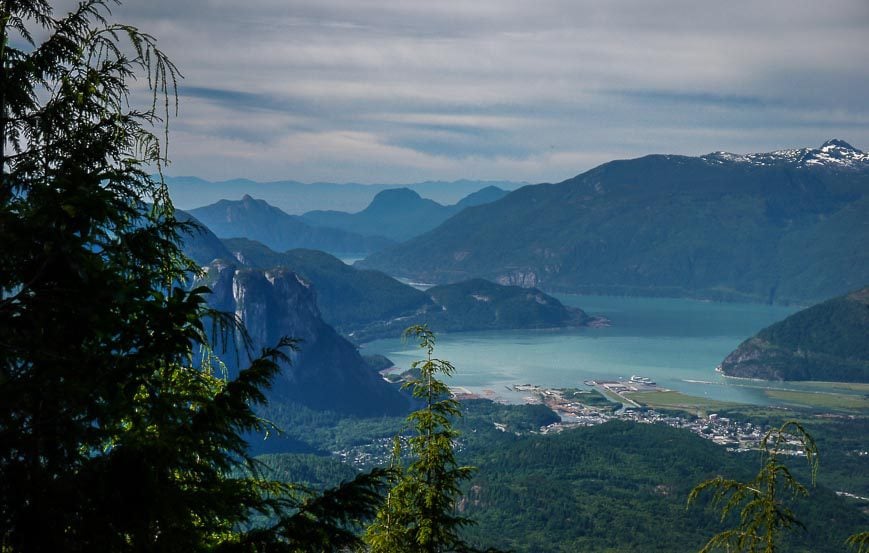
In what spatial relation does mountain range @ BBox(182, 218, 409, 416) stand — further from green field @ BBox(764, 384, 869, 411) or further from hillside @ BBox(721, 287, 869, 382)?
hillside @ BBox(721, 287, 869, 382)

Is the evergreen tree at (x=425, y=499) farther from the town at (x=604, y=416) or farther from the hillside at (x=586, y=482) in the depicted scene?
the town at (x=604, y=416)

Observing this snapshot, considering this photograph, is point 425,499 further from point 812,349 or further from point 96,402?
point 812,349

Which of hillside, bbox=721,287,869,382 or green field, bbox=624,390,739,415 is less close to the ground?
hillside, bbox=721,287,869,382

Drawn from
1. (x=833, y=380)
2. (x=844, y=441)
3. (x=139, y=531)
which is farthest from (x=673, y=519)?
(x=833, y=380)

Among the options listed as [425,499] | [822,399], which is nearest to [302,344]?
[822,399]

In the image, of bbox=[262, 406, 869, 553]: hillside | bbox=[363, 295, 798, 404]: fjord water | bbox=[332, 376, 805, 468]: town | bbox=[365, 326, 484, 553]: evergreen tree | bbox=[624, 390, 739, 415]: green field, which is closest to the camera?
bbox=[365, 326, 484, 553]: evergreen tree

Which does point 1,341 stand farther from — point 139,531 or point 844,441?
point 844,441

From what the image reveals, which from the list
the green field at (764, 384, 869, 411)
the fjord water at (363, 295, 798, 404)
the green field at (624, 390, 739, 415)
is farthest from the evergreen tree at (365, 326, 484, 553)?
the green field at (764, 384, 869, 411)
